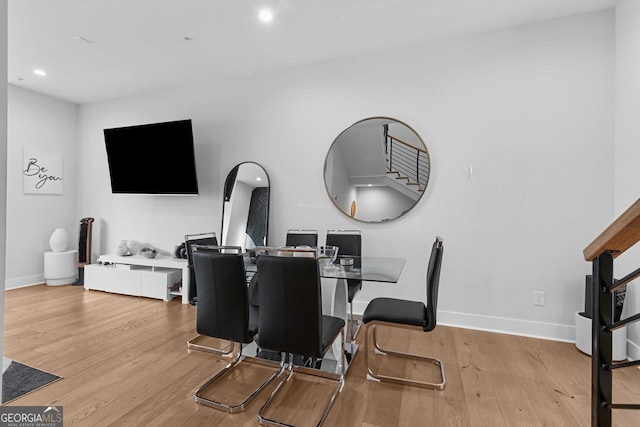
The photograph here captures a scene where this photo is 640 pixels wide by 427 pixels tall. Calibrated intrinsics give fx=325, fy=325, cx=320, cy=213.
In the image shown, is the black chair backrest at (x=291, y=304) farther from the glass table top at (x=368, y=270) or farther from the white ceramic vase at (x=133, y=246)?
the white ceramic vase at (x=133, y=246)

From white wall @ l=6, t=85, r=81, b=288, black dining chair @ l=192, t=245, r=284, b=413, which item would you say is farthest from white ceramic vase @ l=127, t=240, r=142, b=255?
black dining chair @ l=192, t=245, r=284, b=413

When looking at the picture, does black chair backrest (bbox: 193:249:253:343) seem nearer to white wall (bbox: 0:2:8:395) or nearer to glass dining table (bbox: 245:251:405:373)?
glass dining table (bbox: 245:251:405:373)

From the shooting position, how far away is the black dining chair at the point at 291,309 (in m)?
1.78

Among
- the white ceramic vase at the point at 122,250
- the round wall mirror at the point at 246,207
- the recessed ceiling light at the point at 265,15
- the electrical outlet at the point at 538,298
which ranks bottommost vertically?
the electrical outlet at the point at 538,298

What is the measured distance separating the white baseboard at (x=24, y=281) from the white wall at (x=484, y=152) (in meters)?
3.77

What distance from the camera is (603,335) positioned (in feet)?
3.10

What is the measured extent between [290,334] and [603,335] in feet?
4.53

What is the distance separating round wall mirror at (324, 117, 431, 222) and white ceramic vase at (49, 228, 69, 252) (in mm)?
4123

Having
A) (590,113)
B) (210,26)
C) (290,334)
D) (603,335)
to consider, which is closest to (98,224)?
(210,26)

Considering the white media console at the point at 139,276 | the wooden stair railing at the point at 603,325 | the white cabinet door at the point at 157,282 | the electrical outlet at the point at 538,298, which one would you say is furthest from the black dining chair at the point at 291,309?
the white cabinet door at the point at 157,282

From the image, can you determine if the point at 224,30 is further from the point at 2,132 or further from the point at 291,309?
the point at 291,309

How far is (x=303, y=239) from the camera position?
347 cm

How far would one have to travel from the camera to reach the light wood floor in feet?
5.98

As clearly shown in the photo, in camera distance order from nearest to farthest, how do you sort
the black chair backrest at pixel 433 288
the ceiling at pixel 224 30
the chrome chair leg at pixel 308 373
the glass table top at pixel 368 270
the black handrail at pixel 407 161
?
the chrome chair leg at pixel 308 373 < the black chair backrest at pixel 433 288 < the glass table top at pixel 368 270 < the ceiling at pixel 224 30 < the black handrail at pixel 407 161
